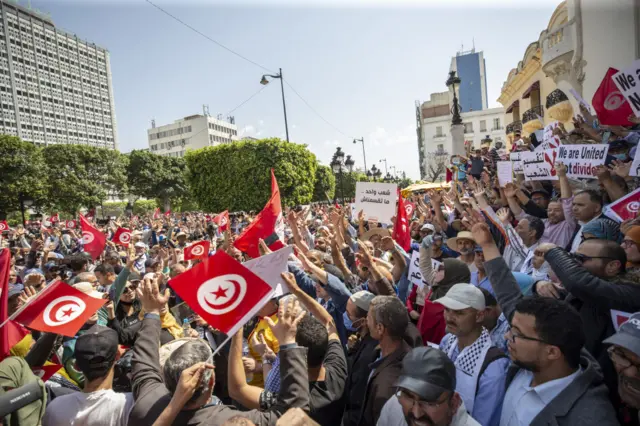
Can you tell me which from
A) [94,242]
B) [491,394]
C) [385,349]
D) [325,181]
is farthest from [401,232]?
[325,181]

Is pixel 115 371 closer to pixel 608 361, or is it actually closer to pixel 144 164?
pixel 608 361

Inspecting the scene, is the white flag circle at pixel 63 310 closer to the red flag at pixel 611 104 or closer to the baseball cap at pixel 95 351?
the baseball cap at pixel 95 351

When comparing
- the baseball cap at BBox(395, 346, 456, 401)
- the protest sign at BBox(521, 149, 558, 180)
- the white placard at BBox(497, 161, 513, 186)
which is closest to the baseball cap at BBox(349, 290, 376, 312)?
the baseball cap at BBox(395, 346, 456, 401)

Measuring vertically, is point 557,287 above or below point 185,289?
below

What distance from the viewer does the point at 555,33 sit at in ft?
48.3

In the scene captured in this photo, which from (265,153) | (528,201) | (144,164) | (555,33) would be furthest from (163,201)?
(528,201)

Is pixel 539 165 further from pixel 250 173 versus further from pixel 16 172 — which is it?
pixel 16 172

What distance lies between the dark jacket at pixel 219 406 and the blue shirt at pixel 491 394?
95 centimetres

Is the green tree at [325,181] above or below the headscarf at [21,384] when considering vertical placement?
above

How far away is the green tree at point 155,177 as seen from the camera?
5222 cm

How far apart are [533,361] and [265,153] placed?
Answer: 103 feet

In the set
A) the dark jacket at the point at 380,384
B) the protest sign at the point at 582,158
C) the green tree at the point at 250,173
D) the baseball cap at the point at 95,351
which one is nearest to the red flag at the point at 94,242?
the baseball cap at the point at 95,351

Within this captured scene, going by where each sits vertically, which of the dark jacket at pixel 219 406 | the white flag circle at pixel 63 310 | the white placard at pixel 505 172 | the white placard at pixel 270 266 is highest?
the white placard at pixel 505 172

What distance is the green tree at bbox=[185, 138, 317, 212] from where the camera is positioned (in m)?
32.2
